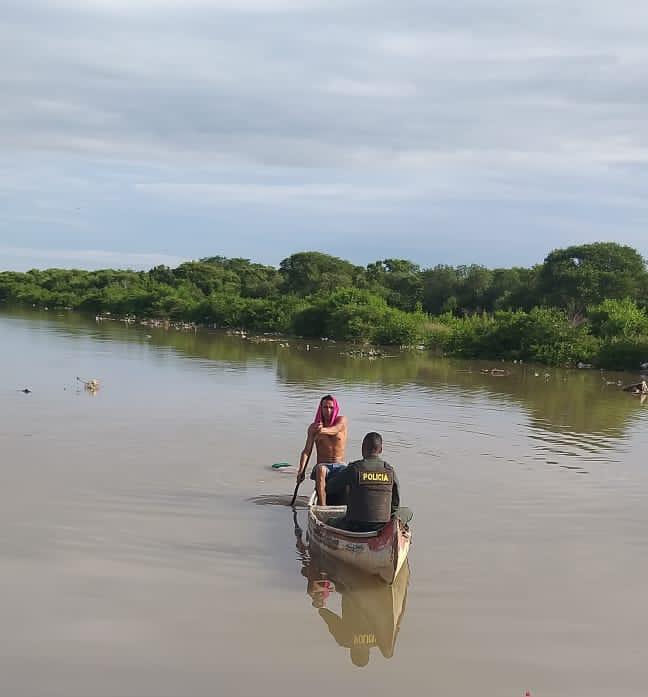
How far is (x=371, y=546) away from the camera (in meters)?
8.34

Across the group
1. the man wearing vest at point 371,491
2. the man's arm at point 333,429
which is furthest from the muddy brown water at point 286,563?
the man's arm at point 333,429

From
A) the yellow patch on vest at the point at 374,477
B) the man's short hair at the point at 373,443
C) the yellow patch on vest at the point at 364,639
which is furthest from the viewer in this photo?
the man's short hair at the point at 373,443

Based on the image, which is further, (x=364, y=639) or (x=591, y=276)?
(x=591, y=276)

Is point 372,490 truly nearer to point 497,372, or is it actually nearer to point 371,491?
point 371,491

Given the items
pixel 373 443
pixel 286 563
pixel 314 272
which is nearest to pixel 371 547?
pixel 373 443

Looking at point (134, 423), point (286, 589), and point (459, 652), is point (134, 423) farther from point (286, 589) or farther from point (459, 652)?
point (459, 652)

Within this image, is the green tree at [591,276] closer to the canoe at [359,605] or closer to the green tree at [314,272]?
the green tree at [314,272]

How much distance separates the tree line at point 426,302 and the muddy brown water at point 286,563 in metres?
20.5

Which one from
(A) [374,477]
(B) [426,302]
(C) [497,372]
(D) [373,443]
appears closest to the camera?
(A) [374,477]

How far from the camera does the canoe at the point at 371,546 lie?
8094 mm

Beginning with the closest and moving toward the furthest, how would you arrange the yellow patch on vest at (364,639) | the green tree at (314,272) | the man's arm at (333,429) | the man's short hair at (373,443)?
the yellow patch on vest at (364,639) < the man's short hair at (373,443) < the man's arm at (333,429) < the green tree at (314,272)

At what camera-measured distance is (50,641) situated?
23.1 feet

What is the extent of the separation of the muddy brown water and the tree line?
809 inches

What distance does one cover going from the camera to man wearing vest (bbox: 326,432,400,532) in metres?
8.64
